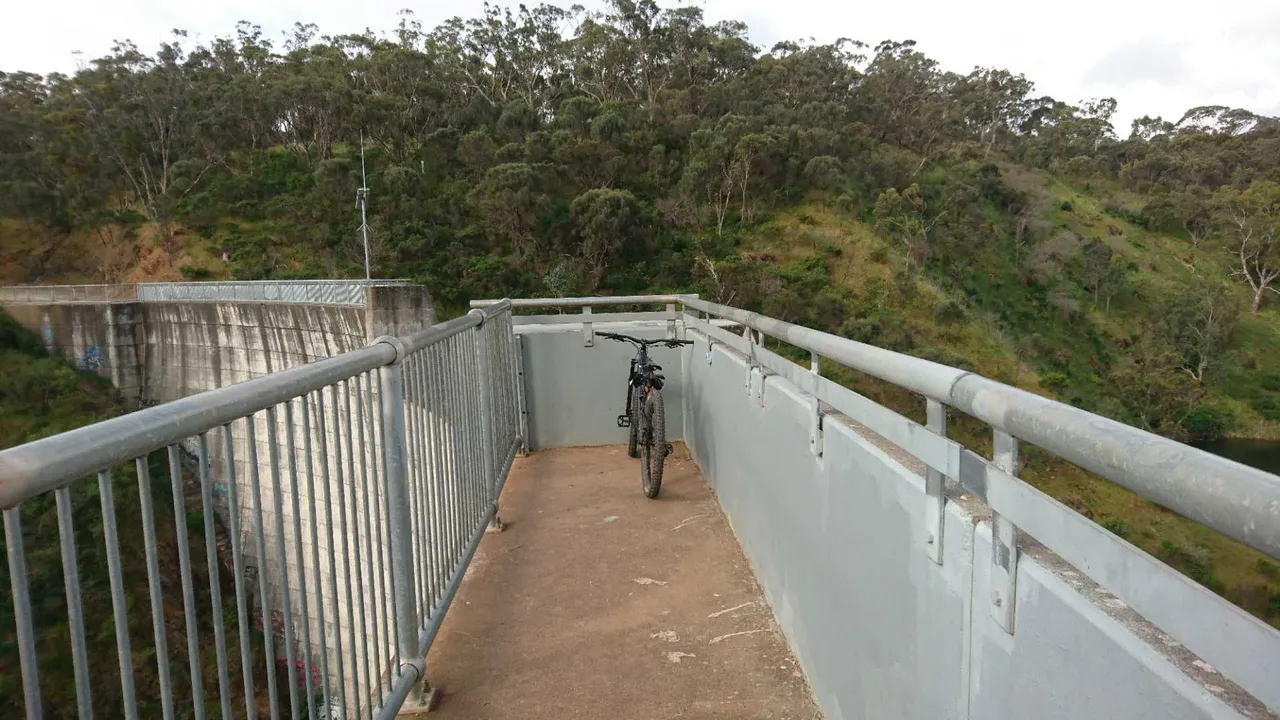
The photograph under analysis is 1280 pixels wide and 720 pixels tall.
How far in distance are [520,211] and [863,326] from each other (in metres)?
15.2

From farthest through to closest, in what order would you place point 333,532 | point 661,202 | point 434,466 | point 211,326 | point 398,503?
point 661,202
point 211,326
point 434,466
point 398,503
point 333,532

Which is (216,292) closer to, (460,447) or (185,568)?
(460,447)

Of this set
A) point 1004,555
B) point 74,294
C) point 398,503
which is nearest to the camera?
point 1004,555

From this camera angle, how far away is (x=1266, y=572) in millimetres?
19031

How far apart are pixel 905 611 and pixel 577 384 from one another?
493 centimetres

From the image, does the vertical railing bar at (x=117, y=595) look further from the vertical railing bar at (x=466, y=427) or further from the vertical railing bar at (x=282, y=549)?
the vertical railing bar at (x=466, y=427)

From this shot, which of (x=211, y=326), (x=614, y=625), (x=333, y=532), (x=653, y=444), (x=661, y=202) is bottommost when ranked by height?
(x=614, y=625)

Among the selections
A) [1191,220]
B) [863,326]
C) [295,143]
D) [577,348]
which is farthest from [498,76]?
[1191,220]

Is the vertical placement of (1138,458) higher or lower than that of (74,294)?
higher

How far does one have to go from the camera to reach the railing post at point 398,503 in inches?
88.0

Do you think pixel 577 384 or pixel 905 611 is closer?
pixel 905 611

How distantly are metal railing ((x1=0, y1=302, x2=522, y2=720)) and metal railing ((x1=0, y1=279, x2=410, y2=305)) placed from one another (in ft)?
38.8

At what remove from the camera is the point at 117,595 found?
3.50 ft

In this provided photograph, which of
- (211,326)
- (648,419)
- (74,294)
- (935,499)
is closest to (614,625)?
(648,419)
